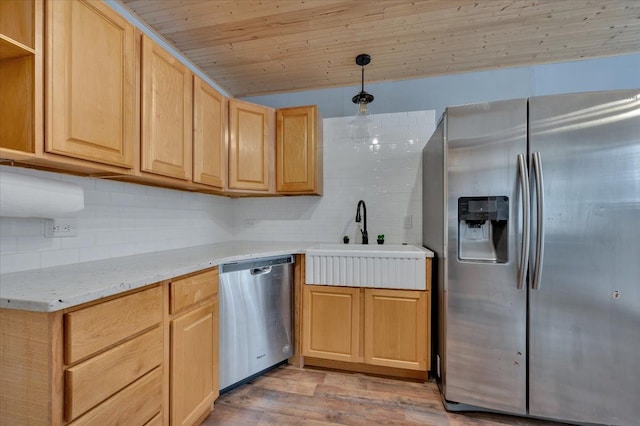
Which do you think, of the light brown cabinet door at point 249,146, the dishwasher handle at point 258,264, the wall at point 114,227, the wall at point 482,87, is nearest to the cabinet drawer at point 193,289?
the dishwasher handle at point 258,264

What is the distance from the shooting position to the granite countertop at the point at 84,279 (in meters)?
0.85

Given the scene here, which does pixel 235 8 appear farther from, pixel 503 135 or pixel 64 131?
pixel 503 135

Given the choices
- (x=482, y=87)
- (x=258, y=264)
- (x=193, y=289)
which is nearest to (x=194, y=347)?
(x=193, y=289)

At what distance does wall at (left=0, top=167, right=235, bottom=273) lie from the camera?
1.24 metres

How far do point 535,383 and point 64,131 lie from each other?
2.61 metres

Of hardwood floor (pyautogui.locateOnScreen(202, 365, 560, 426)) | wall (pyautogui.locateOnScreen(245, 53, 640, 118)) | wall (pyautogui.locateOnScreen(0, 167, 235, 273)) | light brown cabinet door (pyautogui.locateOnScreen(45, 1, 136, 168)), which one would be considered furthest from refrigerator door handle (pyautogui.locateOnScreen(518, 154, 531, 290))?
wall (pyautogui.locateOnScreen(0, 167, 235, 273))

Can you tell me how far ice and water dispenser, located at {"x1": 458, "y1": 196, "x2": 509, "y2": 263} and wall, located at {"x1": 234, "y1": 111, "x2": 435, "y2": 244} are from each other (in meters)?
0.83

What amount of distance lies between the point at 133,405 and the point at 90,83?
136 cm

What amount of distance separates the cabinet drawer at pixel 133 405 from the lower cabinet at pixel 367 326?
3.50 ft

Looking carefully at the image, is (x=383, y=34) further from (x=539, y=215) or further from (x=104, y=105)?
(x=104, y=105)

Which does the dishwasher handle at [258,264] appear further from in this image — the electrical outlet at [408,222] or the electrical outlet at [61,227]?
the electrical outlet at [408,222]

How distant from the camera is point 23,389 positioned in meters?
0.87

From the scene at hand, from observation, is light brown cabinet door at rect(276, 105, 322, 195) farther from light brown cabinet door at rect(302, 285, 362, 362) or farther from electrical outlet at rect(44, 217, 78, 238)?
electrical outlet at rect(44, 217, 78, 238)

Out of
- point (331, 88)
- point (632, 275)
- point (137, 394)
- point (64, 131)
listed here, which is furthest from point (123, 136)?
point (632, 275)
